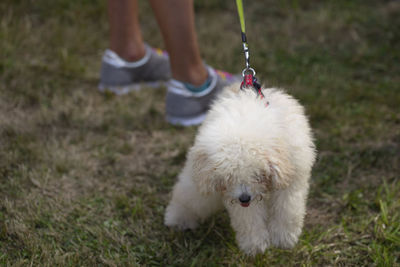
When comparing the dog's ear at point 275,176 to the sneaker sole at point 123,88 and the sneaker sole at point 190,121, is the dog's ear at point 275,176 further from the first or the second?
the sneaker sole at point 123,88

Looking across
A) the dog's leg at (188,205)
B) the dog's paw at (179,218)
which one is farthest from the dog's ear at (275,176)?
the dog's paw at (179,218)

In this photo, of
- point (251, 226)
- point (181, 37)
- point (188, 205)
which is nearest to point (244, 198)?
point (251, 226)

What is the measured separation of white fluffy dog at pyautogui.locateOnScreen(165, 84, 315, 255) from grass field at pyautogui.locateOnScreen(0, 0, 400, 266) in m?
0.20

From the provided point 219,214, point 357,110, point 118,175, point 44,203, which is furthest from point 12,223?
point 357,110

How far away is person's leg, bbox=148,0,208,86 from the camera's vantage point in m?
2.60

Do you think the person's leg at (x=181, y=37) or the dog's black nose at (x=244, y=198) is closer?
the dog's black nose at (x=244, y=198)

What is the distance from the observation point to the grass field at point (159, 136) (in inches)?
81.7

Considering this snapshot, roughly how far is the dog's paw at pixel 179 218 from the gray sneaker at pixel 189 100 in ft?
2.99

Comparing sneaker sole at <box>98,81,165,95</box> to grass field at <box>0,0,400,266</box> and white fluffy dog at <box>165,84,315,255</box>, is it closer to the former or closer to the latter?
grass field at <box>0,0,400,266</box>

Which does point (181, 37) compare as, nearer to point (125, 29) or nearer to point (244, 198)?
point (125, 29)

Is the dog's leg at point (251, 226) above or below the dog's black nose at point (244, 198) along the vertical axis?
below

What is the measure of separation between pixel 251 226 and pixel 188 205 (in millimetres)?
375

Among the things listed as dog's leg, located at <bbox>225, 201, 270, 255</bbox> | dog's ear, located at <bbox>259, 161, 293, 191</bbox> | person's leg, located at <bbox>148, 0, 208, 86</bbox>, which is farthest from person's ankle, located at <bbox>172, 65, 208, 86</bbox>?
dog's ear, located at <bbox>259, 161, 293, 191</bbox>

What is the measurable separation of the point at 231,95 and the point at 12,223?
1239 millimetres
